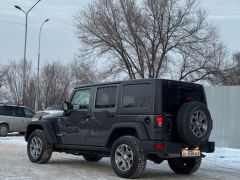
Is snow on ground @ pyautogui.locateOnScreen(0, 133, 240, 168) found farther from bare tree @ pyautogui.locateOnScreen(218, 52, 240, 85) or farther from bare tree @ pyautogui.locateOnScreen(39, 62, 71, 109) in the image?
bare tree @ pyautogui.locateOnScreen(39, 62, 71, 109)

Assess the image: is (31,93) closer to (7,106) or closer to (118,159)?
(7,106)

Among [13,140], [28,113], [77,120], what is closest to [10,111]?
[28,113]

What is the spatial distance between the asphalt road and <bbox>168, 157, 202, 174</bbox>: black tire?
0.15 meters

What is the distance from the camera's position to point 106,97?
10.9 meters

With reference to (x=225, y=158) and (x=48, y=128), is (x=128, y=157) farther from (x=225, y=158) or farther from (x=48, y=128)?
(x=225, y=158)

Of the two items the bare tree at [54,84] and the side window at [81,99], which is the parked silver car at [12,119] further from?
the bare tree at [54,84]

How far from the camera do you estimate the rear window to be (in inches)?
386

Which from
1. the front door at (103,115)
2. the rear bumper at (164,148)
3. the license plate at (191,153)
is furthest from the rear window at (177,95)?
the front door at (103,115)

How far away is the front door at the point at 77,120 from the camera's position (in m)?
11.1

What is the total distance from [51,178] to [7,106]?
54.4ft

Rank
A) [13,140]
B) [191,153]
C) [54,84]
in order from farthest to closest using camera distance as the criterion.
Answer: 1. [54,84]
2. [13,140]
3. [191,153]

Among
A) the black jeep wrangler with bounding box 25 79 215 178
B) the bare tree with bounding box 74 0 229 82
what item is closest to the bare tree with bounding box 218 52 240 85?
the bare tree with bounding box 74 0 229 82

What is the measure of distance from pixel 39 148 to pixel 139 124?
3533 millimetres

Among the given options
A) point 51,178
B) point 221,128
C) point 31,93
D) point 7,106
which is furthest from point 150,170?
point 31,93
